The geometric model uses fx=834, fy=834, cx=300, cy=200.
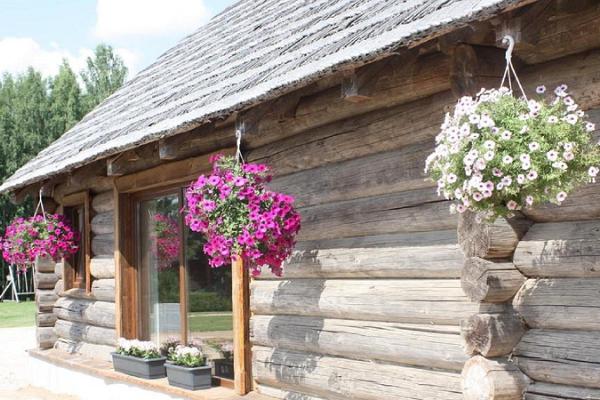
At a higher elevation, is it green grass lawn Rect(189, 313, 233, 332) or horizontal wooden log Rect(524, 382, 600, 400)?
green grass lawn Rect(189, 313, 233, 332)

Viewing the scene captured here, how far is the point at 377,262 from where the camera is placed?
5098mm

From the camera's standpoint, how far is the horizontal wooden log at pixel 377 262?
458 cm

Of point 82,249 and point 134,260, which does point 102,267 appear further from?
point 82,249

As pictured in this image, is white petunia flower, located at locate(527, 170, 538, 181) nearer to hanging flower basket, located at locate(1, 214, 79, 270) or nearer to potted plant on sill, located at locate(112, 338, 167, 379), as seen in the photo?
potted plant on sill, located at locate(112, 338, 167, 379)

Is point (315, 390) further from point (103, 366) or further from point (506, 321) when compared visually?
point (103, 366)

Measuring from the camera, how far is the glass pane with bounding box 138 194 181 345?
26.5ft

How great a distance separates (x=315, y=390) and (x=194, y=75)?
11.9 ft

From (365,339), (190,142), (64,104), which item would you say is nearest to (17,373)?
(190,142)

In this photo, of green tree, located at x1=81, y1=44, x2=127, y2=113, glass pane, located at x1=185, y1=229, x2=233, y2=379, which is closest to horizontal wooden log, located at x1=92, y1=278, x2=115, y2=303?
glass pane, located at x1=185, y1=229, x2=233, y2=379

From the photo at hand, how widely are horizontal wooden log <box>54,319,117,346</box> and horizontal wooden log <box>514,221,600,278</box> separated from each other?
19.2 ft

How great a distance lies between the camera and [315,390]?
5.59m

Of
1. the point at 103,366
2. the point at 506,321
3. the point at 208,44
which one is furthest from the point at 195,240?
the point at 506,321

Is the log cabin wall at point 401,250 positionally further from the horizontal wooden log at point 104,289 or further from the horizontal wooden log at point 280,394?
the horizontal wooden log at point 104,289

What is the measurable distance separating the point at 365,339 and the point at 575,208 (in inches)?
70.2
